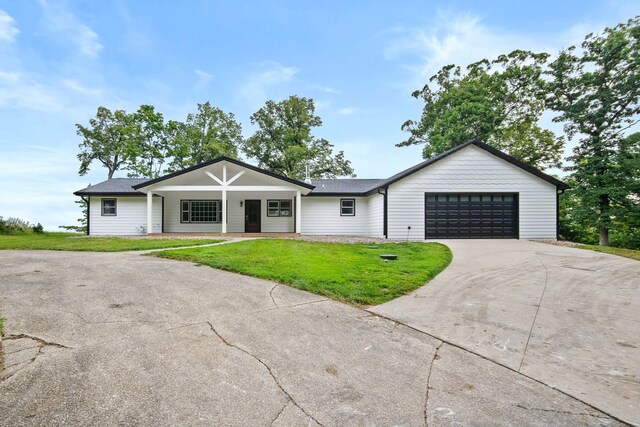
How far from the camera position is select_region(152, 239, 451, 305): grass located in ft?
17.4

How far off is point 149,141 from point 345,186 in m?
20.9

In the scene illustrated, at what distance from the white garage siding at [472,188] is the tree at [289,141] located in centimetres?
1558

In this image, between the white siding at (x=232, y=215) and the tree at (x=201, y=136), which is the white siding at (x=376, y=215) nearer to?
the white siding at (x=232, y=215)

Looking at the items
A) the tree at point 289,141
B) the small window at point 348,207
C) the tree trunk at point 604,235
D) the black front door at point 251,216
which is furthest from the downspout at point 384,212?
the tree at point 289,141

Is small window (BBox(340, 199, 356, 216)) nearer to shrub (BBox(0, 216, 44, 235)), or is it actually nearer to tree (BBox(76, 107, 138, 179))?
shrub (BBox(0, 216, 44, 235))

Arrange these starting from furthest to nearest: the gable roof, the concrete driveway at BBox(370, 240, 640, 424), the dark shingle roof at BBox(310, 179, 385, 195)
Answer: the dark shingle roof at BBox(310, 179, 385, 195) → the gable roof → the concrete driveway at BBox(370, 240, 640, 424)

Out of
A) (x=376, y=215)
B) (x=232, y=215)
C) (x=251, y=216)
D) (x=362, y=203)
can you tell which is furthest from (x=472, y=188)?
(x=232, y=215)

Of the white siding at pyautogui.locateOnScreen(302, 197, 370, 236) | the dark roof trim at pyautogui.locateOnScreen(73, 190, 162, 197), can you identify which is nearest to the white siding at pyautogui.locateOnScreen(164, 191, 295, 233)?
the white siding at pyautogui.locateOnScreen(302, 197, 370, 236)

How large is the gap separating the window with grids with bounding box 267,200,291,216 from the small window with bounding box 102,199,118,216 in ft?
27.3

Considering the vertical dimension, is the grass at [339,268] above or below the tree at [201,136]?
below

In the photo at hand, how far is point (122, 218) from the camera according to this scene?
16766 millimetres

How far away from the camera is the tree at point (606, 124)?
16.3 metres

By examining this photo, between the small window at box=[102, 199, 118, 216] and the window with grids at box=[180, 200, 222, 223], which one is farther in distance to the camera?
the window with grids at box=[180, 200, 222, 223]

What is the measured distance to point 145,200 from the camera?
16875 millimetres
